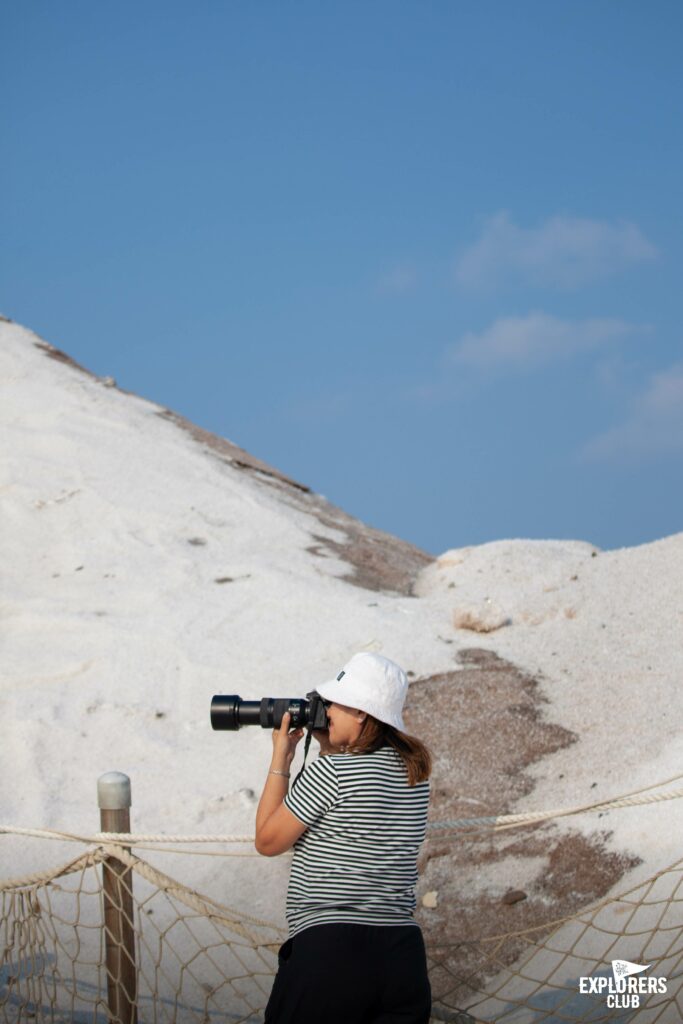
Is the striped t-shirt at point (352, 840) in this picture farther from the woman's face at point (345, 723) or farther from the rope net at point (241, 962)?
the rope net at point (241, 962)

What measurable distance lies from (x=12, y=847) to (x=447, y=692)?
1985 millimetres

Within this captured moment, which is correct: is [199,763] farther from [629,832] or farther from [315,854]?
[315,854]

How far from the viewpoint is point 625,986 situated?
291 centimetres

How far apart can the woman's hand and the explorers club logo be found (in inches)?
47.9

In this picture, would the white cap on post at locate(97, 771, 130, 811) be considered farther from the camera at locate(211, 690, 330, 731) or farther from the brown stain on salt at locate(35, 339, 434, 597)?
the brown stain on salt at locate(35, 339, 434, 597)

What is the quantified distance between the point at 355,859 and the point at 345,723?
0.26m

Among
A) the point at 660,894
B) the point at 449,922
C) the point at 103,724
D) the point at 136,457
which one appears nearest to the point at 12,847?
the point at 103,724

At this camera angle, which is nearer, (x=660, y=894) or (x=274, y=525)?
(x=660, y=894)

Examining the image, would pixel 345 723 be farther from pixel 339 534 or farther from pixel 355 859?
pixel 339 534

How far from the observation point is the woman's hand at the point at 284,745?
223 cm

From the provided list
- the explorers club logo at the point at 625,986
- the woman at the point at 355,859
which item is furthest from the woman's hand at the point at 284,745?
the explorers club logo at the point at 625,986

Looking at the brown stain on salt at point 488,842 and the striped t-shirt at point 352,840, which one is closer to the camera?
the striped t-shirt at point 352,840

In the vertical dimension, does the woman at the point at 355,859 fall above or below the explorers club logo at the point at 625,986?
above

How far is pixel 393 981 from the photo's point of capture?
2.07 meters
